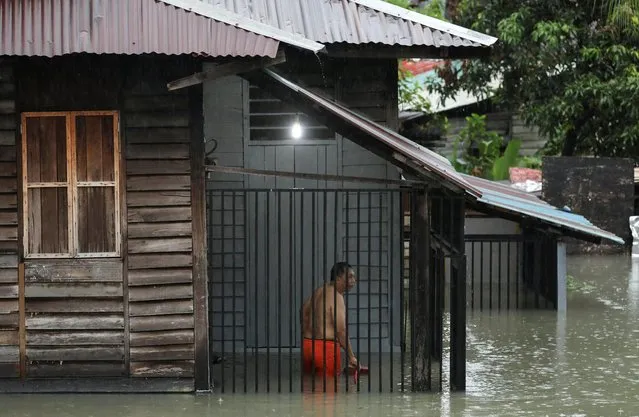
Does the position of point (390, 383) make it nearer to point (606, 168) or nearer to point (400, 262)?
point (400, 262)

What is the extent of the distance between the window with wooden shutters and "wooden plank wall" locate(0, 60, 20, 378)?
0.37ft

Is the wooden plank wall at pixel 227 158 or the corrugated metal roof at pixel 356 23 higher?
the corrugated metal roof at pixel 356 23

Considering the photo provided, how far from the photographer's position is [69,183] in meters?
11.2

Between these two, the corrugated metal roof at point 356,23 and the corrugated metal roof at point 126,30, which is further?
the corrugated metal roof at point 356,23

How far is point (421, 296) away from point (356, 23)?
12.3ft

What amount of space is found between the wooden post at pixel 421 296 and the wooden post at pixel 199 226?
2.07 metres

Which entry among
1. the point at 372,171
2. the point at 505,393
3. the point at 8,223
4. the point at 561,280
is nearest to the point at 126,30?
the point at 8,223

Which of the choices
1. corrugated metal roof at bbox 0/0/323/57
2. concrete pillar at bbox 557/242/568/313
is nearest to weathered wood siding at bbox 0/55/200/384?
corrugated metal roof at bbox 0/0/323/57

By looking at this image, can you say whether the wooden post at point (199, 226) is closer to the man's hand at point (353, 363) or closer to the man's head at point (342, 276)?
the man's head at point (342, 276)

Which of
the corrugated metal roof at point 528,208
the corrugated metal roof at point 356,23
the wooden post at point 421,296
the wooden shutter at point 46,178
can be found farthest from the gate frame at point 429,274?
the corrugated metal roof at point 356,23

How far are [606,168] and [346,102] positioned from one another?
13.2 m

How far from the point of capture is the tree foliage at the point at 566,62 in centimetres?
2408

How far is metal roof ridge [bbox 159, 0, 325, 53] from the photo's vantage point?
10461mm

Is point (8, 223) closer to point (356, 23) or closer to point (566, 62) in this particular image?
point (356, 23)
